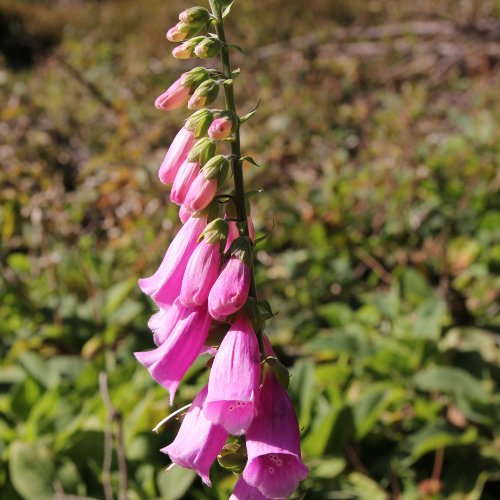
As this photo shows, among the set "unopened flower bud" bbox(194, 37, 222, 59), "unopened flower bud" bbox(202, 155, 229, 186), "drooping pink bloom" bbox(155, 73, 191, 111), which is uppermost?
"unopened flower bud" bbox(194, 37, 222, 59)

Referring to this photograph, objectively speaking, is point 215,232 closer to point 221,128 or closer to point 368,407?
point 221,128

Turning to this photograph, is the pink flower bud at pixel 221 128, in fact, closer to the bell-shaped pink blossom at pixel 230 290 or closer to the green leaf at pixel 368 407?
the bell-shaped pink blossom at pixel 230 290

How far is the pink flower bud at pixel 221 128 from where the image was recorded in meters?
1.23

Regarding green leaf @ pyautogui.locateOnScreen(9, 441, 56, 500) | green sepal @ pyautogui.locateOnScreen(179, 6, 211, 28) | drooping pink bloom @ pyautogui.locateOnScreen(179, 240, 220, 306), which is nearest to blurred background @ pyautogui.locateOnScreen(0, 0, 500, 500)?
green leaf @ pyautogui.locateOnScreen(9, 441, 56, 500)

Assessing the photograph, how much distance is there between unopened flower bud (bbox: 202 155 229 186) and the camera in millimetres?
1271

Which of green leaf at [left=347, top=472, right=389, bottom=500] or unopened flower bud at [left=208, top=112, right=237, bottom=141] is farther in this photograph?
green leaf at [left=347, top=472, right=389, bottom=500]

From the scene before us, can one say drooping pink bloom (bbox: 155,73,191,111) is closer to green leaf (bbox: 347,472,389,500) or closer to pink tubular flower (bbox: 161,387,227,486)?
pink tubular flower (bbox: 161,387,227,486)

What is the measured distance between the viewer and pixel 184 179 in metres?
1.34

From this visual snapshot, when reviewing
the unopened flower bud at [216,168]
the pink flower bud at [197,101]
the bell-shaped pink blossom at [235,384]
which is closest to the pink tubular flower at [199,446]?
the bell-shaped pink blossom at [235,384]

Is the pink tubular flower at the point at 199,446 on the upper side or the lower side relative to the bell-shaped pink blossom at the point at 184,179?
lower

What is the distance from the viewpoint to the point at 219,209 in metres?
1.38

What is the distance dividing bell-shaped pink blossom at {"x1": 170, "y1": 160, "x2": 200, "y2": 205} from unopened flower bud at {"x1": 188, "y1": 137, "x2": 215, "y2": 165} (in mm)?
14

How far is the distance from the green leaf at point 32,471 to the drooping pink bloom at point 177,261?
138 cm

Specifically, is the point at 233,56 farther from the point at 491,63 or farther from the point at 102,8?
the point at 102,8
